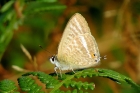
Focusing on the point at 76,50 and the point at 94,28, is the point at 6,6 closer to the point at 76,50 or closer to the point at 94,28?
the point at 76,50

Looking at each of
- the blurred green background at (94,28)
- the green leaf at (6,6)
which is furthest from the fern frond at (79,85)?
the blurred green background at (94,28)

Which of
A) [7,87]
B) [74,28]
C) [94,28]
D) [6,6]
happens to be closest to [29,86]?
[7,87]

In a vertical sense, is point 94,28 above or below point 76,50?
above

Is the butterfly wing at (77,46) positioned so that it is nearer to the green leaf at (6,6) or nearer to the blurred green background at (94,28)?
the green leaf at (6,6)

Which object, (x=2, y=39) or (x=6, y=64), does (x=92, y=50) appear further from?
(x=6, y=64)

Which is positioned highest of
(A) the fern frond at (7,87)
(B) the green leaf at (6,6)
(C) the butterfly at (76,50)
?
(B) the green leaf at (6,6)

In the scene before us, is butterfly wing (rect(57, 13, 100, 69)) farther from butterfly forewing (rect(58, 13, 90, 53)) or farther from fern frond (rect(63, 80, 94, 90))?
fern frond (rect(63, 80, 94, 90))

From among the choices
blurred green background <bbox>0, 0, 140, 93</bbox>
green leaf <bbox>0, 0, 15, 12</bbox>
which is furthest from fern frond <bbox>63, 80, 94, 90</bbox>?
blurred green background <bbox>0, 0, 140, 93</bbox>

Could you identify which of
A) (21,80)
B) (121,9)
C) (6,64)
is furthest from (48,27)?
(21,80)
